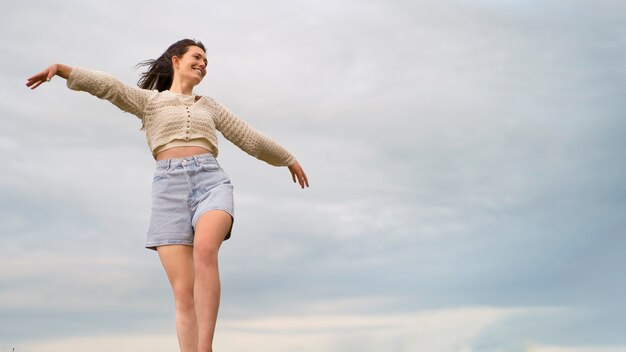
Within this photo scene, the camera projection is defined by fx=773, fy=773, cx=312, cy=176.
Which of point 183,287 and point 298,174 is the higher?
point 298,174

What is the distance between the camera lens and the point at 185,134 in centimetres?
696

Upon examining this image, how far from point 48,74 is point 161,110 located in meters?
1.05

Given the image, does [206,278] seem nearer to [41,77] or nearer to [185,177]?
[185,177]

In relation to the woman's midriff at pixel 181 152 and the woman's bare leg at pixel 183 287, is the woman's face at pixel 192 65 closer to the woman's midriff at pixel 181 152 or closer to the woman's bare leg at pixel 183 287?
the woman's midriff at pixel 181 152

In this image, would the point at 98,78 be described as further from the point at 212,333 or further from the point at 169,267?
the point at 212,333

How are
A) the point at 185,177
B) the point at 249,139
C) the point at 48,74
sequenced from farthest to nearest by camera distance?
the point at 249,139 < the point at 185,177 < the point at 48,74

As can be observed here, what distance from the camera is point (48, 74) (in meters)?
6.55

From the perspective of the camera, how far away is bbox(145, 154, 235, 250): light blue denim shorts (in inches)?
265

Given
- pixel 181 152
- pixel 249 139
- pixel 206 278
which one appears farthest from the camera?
pixel 249 139

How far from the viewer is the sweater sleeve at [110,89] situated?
6836 mm

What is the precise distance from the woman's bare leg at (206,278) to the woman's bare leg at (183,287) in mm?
242

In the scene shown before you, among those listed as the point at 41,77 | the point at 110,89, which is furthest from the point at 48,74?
the point at 110,89

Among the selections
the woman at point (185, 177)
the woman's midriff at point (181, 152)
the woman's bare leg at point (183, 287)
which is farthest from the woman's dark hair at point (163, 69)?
the woman's bare leg at point (183, 287)

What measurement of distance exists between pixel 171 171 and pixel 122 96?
2.86ft
